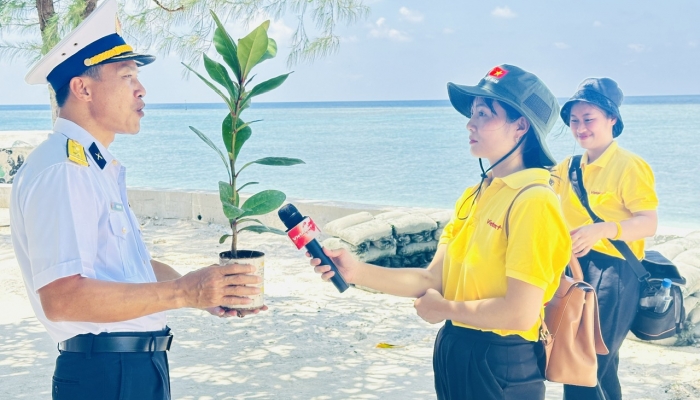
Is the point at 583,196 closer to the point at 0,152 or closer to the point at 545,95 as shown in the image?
the point at 545,95

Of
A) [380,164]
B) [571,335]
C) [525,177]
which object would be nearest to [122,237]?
[525,177]

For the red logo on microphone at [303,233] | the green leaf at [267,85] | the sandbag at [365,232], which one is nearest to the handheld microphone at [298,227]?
the red logo on microphone at [303,233]

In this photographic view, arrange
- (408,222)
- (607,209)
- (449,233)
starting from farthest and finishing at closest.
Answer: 1. (408,222)
2. (607,209)
3. (449,233)

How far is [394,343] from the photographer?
5.40 metres

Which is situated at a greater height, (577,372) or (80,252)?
(80,252)

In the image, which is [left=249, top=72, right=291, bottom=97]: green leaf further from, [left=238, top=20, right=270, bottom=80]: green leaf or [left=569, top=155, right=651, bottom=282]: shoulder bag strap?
[left=569, top=155, right=651, bottom=282]: shoulder bag strap

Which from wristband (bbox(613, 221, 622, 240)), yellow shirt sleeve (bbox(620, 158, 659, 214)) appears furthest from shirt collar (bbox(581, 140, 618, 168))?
wristband (bbox(613, 221, 622, 240))

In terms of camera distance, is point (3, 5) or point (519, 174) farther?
point (3, 5)

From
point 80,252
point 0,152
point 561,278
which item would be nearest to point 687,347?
point 561,278

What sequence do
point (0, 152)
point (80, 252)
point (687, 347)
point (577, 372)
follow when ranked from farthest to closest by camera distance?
point (0, 152), point (687, 347), point (577, 372), point (80, 252)

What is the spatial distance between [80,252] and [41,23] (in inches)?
305

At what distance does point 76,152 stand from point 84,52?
333mm

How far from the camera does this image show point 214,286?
1952 millimetres

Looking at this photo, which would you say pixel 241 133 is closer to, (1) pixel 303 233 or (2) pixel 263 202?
(2) pixel 263 202
